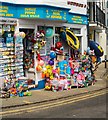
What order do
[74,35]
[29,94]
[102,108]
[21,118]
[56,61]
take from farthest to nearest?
1. [74,35]
2. [56,61]
3. [29,94]
4. [102,108]
5. [21,118]

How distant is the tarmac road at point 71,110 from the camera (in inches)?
391

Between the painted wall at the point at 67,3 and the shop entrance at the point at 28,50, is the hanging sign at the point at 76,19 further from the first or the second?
the shop entrance at the point at 28,50

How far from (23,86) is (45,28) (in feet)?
10.4

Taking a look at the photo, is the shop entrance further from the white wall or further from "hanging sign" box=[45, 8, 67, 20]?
the white wall

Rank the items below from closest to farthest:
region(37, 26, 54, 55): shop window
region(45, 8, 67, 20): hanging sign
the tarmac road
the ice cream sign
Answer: the tarmac road < the ice cream sign < region(45, 8, 67, 20): hanging sign < region(37, 26, 54, 55): shop window

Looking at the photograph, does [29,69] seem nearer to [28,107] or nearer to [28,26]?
[28,26]

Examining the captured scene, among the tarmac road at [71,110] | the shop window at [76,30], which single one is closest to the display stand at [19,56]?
the tarmac road at [71,110]

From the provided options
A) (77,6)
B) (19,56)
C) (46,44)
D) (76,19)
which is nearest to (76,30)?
(76,19)

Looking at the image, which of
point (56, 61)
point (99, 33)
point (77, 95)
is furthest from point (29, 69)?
point (99, 33)

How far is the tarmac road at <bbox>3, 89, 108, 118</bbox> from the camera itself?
9.92 m

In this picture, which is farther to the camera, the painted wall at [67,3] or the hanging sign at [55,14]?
the hanging sign at [55,14]

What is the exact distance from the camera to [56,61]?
15.4m

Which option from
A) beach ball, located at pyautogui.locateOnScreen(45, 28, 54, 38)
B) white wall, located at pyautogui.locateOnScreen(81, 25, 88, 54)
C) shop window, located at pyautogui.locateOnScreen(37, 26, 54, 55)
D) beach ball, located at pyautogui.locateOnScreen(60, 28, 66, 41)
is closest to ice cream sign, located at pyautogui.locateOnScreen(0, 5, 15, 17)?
shop window, located at pyautogui.locateOnScreen(37, 26, 54, 55)

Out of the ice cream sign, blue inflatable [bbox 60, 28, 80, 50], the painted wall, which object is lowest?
blue inflatable [bbox 60, 28, 80, 50]
